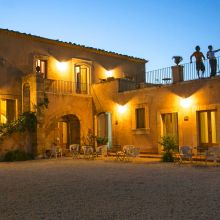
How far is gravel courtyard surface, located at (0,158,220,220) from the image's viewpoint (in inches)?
223

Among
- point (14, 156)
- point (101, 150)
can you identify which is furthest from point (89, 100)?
point (14, 156)

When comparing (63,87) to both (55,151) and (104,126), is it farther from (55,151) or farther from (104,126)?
(55,151)

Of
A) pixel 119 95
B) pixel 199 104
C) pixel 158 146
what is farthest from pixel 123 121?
pixel 199 104

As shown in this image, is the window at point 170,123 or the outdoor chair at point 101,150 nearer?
the outdoor chair at point 101,150

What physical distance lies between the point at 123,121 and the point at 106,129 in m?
2.60

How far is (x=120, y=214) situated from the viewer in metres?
5.58

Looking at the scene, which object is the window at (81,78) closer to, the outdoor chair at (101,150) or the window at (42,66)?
the window at (42,66)

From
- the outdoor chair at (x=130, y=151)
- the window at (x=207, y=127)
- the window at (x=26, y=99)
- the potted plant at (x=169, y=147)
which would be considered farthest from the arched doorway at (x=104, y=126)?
the potted plant at (x=169, y=147)

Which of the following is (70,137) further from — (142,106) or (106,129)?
(142,106)

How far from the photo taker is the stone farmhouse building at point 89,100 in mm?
16266

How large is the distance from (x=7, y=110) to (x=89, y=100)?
4581 mm

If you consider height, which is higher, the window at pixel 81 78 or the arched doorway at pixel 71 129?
the window at pixel 81 78

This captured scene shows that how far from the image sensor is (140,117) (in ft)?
61.5

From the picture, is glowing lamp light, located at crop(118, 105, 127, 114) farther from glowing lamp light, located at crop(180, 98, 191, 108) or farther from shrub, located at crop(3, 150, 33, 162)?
shrub, located at crop(3, 150, 33, 162)
